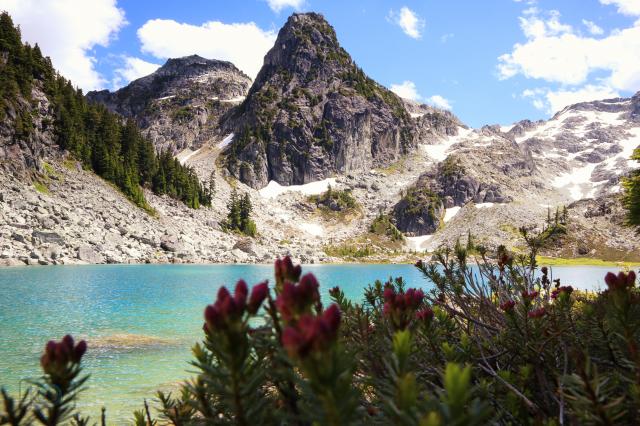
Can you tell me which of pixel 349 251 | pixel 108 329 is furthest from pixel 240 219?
pixel 108 329

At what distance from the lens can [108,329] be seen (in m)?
19.6

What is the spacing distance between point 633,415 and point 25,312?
27403 mm

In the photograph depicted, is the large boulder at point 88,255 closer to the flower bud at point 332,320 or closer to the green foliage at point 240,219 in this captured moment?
the green foliage at point 240,219

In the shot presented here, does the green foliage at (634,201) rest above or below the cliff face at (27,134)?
below

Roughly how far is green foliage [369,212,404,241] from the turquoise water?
483ft

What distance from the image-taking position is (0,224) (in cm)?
5019

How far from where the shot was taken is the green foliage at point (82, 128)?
74.9 m

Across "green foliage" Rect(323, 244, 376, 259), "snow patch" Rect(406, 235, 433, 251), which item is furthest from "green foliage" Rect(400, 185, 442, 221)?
"green foliage" Rect(323, 244, 376, 259)

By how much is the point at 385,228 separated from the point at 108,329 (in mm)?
167651

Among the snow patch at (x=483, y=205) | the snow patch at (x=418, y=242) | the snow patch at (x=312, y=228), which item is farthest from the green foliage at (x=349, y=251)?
the snow patch at (x=483, y=205)

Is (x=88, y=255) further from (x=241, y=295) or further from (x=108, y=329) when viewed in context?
(x=241, y=295)

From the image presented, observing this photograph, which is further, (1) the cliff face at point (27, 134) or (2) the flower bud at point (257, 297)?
(1) the cliff face at point (27, 134)

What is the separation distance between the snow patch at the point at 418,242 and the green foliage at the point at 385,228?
193 inches

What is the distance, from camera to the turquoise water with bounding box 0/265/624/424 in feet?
38.7
